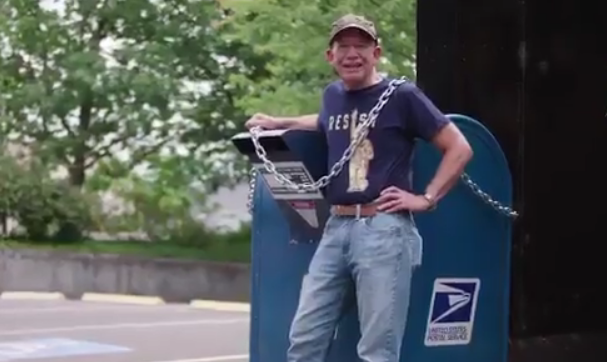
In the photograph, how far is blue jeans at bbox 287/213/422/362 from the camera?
4262 mm

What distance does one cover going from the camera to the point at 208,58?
21234mm

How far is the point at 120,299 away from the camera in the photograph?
60.6ft

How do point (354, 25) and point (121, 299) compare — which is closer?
point (354, 25)

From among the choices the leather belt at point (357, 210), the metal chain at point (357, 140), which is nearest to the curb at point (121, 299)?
the metal chain at point (357, 140)

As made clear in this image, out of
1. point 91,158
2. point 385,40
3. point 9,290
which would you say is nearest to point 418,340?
point 385,40

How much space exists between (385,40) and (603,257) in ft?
27.5

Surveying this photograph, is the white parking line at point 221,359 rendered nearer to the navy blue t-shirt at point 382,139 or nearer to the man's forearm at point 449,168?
the navy blue t-shirt at point 382,139

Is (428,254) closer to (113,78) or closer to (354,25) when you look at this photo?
(354,25)

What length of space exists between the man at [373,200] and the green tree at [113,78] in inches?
645

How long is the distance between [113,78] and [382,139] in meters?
17.0

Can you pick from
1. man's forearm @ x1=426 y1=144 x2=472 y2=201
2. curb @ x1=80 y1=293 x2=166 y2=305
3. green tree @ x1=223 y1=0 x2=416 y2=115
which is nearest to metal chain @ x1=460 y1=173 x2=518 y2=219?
man's forearm @ x1=426 y1=144 x2=472 y2=201

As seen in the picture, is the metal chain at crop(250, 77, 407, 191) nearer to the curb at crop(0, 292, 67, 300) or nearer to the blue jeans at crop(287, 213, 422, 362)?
the blue jeans at crop(287, 213, 422, 362)

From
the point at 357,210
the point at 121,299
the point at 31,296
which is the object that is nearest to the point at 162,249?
the point at 121,299

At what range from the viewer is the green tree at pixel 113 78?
68.4 feet
